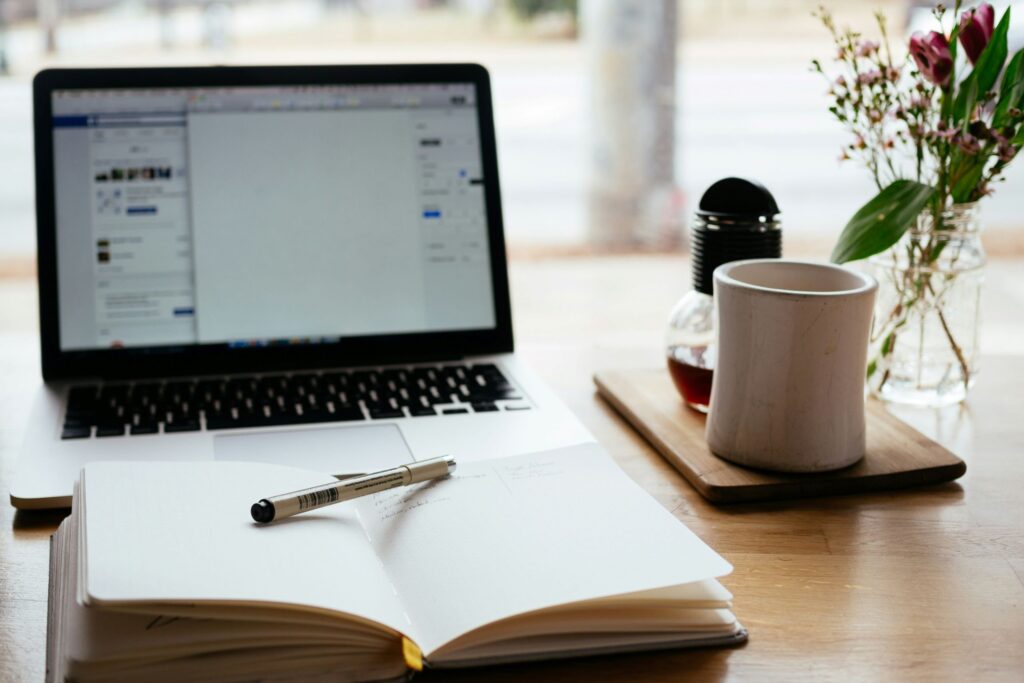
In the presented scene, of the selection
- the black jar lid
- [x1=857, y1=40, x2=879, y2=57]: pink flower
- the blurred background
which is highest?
the blurred background

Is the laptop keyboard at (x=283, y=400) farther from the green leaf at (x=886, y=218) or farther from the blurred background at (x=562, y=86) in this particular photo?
the blurred background at (x=562, y=86)

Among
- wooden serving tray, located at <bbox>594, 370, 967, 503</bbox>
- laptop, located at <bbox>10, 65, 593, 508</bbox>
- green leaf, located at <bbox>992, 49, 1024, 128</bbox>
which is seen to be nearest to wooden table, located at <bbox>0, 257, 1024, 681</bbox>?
wooden serving tray, located at <bbox>594, 370, 967, 503</bbox>

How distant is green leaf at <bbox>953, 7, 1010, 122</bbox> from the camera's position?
0.89 metres

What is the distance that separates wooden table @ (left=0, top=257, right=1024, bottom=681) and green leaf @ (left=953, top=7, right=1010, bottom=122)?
0.90 ft

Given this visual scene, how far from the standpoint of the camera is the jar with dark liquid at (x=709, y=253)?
2.96 ft

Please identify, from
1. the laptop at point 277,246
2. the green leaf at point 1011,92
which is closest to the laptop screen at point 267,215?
the laptop at point 277,246

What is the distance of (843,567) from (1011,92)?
1.49 feet

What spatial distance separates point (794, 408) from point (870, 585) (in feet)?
0.50

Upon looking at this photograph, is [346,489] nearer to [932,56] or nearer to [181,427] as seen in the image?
[181,427]

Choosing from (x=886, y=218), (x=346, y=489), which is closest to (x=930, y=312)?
(x=886, y=218)

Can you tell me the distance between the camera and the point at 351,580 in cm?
57

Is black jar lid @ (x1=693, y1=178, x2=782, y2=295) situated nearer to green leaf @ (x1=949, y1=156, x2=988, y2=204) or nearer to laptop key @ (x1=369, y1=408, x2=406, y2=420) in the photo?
green leaf @ (x1=949, y1=156, x2=988, y2=204)

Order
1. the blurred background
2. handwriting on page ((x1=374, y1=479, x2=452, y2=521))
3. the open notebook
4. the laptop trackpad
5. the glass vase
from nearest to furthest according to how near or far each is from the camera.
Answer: the open notebook → handwriting on page ((x1=374, y1=479, x2=452, y2=521)) → the laptop trackpad → the glass vase → the blurred background

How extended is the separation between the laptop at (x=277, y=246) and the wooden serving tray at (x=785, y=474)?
0.10 m
